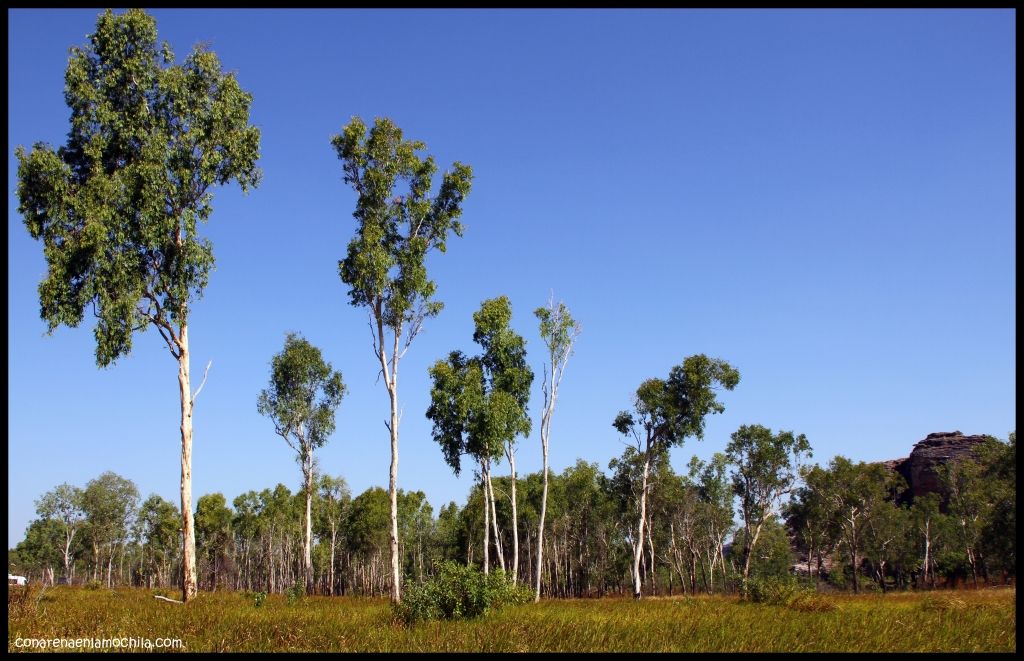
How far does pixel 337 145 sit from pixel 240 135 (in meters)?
6.01

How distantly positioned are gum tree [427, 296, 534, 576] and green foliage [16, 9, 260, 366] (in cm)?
1553

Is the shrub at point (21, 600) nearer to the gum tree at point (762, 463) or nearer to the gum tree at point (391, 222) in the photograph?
the gum tree at point (391, 222)

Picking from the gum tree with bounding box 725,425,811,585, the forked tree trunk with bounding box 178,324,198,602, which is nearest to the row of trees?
the gum tree with bounding box 725,425,811,585

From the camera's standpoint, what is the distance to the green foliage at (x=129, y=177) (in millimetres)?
19125

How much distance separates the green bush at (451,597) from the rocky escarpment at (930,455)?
126178 millimetres

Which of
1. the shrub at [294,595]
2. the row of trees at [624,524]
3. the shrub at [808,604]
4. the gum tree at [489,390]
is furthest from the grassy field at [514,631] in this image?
the row of trees at [624,524]

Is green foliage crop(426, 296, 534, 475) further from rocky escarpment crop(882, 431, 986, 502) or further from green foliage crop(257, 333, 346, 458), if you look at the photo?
rocky escarpment crop(882, 431, 986, 502)

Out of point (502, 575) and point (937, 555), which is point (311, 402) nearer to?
point (502, 575)

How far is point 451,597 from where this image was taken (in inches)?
577

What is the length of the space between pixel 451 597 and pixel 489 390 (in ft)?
68.7

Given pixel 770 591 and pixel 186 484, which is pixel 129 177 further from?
pixel 770 591

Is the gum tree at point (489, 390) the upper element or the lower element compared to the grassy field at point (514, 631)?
upper

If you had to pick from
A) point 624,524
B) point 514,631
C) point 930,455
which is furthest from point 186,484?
point 930,455

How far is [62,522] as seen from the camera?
7881cm
